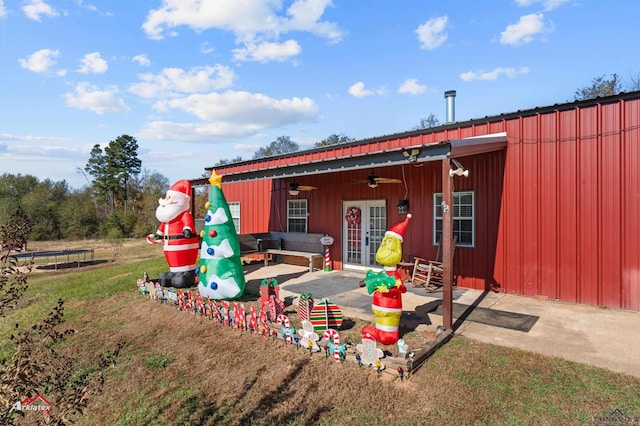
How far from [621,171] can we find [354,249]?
6053 millimetres

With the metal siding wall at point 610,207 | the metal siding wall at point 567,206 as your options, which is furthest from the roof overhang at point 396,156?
the metal siding wall at point 610,207

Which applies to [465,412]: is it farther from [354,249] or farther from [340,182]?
[340,182]

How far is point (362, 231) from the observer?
968 centimetres

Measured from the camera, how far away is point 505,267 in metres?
7.23

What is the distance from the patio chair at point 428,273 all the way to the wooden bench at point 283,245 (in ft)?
9.83

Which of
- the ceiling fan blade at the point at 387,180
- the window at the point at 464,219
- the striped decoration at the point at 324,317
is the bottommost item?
the striped decoration at the point at 324,317

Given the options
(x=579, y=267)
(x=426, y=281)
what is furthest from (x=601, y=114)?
(x=426, y=281)

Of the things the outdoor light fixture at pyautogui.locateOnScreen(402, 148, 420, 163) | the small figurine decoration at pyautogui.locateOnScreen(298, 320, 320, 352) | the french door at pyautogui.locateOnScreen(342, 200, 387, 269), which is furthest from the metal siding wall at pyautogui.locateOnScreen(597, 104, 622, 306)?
the small figurine decoration at pyautogui.locateOnScreen(298, 320, 320, 352)

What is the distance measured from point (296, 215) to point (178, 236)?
4465mm

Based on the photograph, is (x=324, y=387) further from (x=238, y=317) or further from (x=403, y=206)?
(x=403, y=206)

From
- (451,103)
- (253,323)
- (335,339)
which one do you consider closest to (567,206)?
(451,103)

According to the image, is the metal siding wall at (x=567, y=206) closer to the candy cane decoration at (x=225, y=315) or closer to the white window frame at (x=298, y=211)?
the candy cane decoration at (x=225, y=315)

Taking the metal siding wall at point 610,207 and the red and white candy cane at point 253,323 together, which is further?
the metal siding wall at point 610,207

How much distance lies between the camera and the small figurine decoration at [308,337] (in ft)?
14.9
